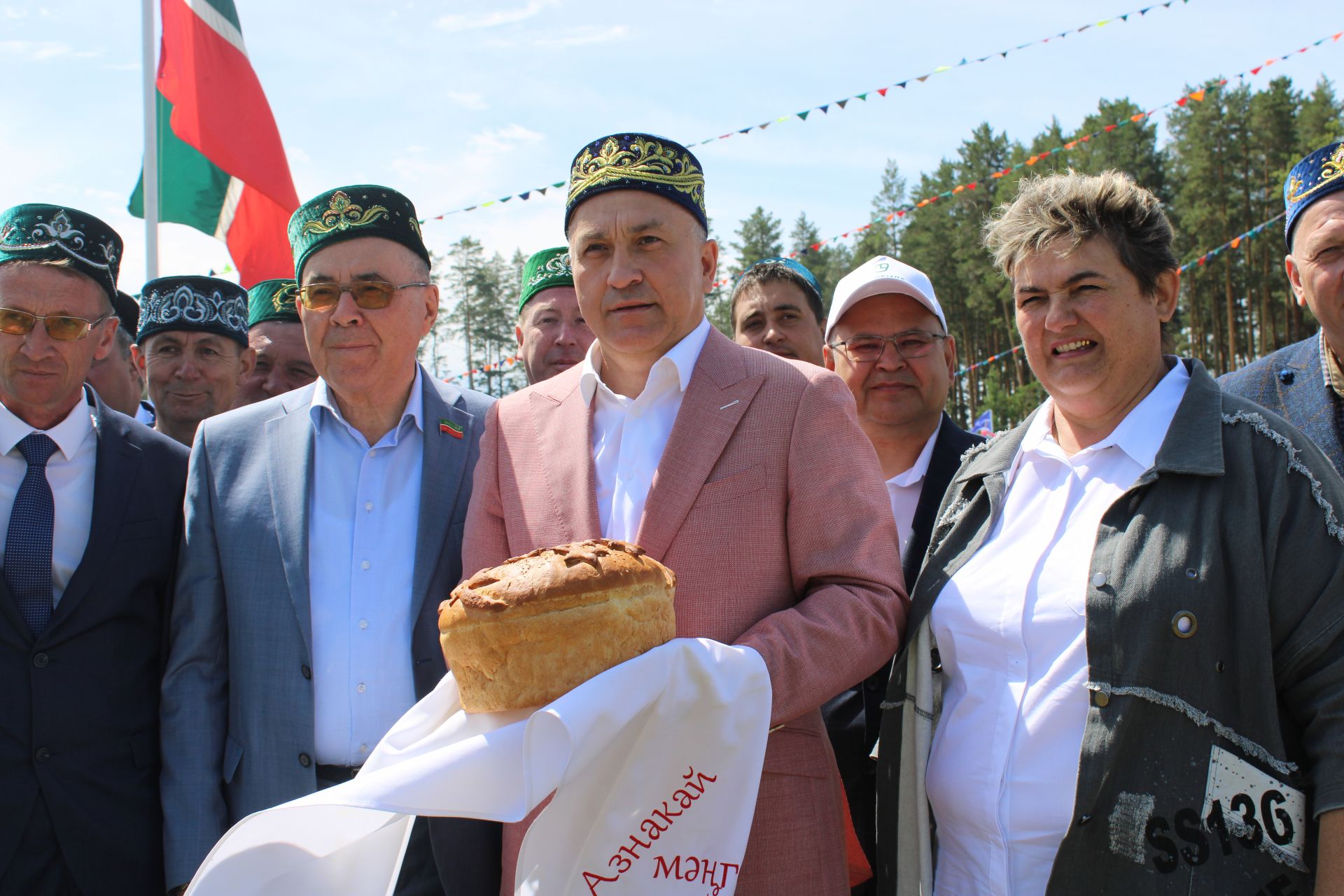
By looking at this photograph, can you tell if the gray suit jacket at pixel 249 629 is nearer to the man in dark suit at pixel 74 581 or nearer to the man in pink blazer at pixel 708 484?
the man in dark suit at pixel 74 581

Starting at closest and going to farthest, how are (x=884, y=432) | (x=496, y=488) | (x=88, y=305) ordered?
1. (x=496, y=488)
2. (x=88, y=305)
3. (x=884, y=432)

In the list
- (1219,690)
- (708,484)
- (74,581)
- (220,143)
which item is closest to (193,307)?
(74,581)

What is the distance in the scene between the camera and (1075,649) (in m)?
2.21

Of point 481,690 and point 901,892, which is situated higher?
point 481,690

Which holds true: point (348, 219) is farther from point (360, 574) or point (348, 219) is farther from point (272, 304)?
point (272, 304)

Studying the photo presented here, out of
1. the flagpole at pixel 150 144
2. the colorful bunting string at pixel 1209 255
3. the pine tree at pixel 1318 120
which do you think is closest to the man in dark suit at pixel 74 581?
the colorful bunting string at pixel 1209 255

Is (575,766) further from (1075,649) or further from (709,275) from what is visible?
(709,275)

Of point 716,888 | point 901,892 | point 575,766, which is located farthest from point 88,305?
point 901,892

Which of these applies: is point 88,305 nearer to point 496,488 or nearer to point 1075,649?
point 496,488

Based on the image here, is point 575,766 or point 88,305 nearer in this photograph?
point 575,766

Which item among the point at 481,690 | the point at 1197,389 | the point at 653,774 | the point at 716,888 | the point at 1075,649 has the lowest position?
the point at 716,888

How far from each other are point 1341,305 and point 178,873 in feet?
13.8

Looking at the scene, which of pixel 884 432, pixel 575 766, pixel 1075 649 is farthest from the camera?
pixel 884 432

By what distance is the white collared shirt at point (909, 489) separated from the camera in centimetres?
349
